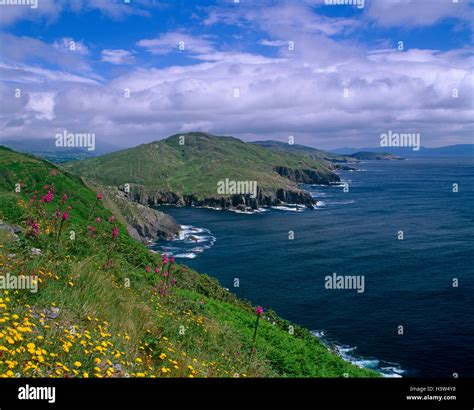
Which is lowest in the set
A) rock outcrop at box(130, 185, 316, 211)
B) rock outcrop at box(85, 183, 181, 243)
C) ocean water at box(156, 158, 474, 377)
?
ocean water at box(156, 158, 474, 377)

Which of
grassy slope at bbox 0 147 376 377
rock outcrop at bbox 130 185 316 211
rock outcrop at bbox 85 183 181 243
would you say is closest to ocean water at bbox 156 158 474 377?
rock outcrop at bbox 85 183 181 243

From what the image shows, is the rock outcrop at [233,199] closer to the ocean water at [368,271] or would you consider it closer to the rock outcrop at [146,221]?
the ocean water at [368,271]

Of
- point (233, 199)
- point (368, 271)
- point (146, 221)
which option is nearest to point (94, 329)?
point (368, 271)

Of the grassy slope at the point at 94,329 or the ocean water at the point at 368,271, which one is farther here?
the ocean water at the point at 368,271

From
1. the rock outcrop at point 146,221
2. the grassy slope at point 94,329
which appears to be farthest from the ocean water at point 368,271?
the grassy slope at point 94,329

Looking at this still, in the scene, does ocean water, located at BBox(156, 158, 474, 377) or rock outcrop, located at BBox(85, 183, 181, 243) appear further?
rock outcrop, located at BBox(85, 183, 181, 243)

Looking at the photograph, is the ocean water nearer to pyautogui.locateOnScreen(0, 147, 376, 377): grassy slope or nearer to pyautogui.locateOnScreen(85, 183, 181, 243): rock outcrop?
pyautogui.locateOnScreen(85, 183, 181, 243): rock outcrop

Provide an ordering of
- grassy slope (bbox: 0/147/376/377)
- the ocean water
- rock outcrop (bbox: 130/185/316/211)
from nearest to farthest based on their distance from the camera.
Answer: grassy slope (bbox: 0/147/376/377), the ocean water, rock outcrop (bbox: 130/185/316/211)

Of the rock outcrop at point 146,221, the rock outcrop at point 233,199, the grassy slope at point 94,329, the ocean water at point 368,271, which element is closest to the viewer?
the grassy slope at point 94,329

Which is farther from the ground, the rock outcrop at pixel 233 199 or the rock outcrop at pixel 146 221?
the rock outcrop at pixel 233 199
